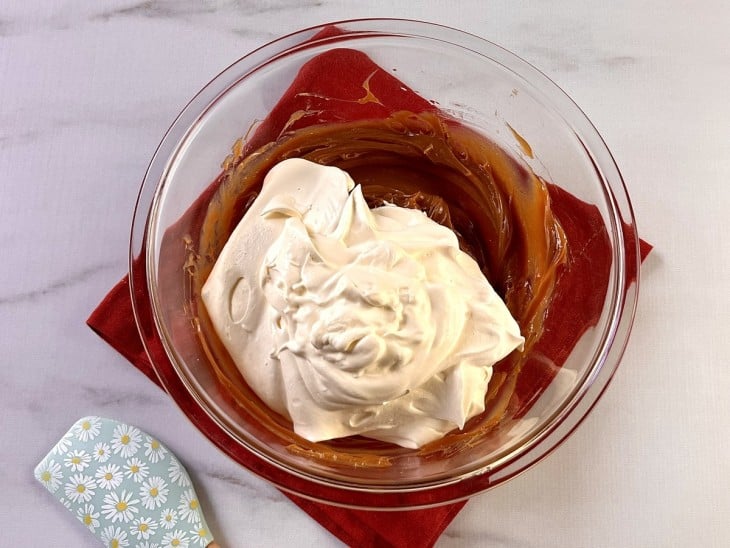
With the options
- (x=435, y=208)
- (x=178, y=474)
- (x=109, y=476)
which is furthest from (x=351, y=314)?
(x=109, y=476)

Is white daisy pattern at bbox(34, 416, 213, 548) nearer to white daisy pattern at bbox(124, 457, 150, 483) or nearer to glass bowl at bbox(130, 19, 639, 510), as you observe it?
white daisy pattern at bbox(124, 457, 150, 483)

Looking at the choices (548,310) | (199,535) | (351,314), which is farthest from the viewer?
(199,535)

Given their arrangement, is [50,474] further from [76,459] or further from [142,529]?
[142,529]

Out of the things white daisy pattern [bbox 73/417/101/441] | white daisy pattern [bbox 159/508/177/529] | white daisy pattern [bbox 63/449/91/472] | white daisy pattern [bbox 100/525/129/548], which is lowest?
white daisy pattern [bbox 100/525/129/548]

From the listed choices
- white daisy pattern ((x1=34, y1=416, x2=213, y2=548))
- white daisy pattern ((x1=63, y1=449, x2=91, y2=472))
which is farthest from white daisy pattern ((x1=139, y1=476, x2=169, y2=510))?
white daisy pattern ((x1=63, y1=449, x2=91, y2=472))

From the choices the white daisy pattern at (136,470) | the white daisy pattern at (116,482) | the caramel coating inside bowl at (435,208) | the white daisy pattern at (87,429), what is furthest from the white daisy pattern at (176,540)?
the caramel coating inside bowl at (435,208)

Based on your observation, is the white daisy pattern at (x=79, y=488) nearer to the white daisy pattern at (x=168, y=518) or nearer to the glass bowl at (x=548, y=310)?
the white daisy pattern at (x=168, y=518)
